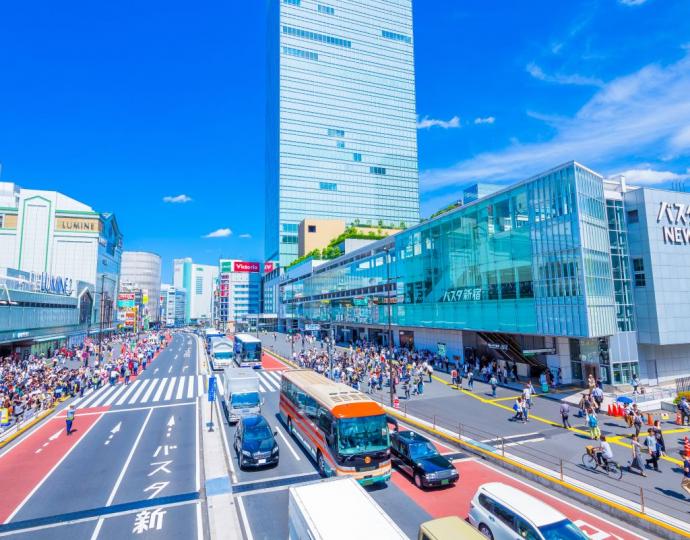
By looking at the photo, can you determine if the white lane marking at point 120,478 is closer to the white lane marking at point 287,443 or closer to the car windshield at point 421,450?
the white lane marking at point 287,443

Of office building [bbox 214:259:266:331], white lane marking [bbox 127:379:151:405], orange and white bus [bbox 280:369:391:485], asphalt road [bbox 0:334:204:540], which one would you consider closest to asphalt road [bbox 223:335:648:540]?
orange and white bus [bbox 280:369:391:485]

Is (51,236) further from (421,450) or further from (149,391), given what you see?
(421,450)

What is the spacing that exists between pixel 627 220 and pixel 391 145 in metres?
104

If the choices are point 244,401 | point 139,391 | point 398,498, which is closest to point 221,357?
point 139,391

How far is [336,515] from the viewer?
8.09 meters

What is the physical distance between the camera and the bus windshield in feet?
45.9

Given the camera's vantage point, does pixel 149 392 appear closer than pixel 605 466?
No

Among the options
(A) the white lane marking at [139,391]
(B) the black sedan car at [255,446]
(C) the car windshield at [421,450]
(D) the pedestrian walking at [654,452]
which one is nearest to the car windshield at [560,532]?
(C) the car windshield at [421,450]

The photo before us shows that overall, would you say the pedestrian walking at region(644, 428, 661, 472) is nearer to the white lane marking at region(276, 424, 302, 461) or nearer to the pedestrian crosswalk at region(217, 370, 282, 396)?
the white lane marking at region(276, 424, 302, 461)

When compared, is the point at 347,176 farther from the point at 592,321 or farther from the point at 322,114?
the point at 592,321

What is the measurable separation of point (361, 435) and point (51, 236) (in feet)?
323

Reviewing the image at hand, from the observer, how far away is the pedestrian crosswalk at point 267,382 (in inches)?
1303

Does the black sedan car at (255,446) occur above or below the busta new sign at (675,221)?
below

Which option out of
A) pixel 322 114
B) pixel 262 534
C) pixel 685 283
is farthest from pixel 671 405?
pixel 322 114
